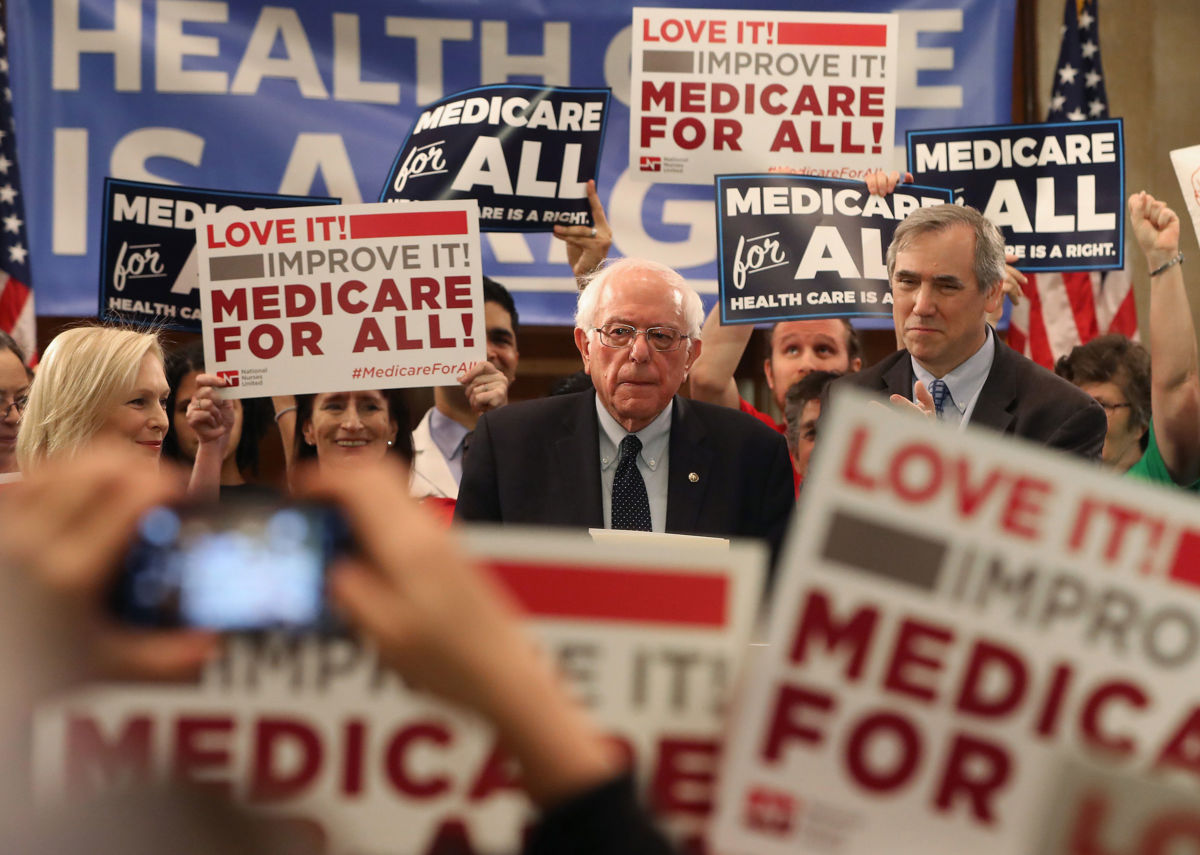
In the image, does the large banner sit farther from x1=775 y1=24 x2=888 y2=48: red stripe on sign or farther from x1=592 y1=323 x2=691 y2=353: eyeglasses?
x1=592 y1=323 x2=691 y2=353: eyeglasses

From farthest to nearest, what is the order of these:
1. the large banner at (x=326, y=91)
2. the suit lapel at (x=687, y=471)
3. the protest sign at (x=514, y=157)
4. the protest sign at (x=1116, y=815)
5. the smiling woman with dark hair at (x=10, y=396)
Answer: the large banner at (x=326, y=91), the protest sign at (x=514, y=157), the smiling woman with dark hair at (x=10, y=396), the suit lapel at (x=687, y=471), the protest sign at (x=1116, y=815)

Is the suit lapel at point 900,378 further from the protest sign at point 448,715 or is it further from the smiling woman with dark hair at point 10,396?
the protest sign at point 448,715

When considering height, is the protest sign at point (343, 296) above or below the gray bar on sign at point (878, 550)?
above

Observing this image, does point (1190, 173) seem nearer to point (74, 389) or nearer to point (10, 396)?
point (74, 389)

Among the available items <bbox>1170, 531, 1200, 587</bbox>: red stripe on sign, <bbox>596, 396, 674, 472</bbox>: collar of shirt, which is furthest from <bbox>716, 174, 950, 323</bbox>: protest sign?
<bbox>1170, 531, 1200, 587</bbox>: red stripe on sign

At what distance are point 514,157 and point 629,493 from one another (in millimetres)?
1747

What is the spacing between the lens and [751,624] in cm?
94

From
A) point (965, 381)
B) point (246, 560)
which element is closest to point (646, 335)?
point (965, 381)

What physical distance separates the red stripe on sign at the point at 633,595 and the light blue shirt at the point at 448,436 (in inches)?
119

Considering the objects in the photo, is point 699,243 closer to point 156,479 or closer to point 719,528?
point 719,528

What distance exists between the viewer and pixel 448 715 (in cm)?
93

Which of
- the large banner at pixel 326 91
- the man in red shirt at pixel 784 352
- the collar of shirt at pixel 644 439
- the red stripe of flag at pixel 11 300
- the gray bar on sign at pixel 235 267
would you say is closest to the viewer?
the collar of shirt at pixel 644 439

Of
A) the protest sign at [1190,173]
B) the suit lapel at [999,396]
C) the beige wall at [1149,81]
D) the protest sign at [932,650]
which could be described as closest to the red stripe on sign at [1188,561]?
the protest sign at [932,650]

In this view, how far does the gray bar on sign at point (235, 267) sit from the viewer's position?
11.8ft
